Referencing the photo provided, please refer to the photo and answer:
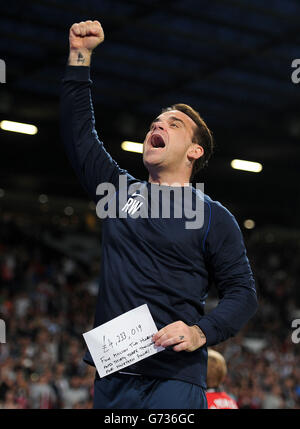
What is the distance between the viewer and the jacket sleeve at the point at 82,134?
2.76m

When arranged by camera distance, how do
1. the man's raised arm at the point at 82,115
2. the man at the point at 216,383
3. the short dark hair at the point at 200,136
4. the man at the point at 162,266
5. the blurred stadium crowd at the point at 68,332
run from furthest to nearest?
the blurred stadium crowd at the point at 68,332 < the man at the point at 216,383 < the short dark hair at the point at 200,136 < the man's raised arm at the point at 82,115 < the man at the point at 162,266

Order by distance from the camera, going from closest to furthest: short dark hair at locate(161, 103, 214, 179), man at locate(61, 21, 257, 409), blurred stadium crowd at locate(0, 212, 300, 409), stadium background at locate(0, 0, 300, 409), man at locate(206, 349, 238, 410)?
man at locate(61, 21, 257, 409) < short dark hair at locate(161, 103, 214, 179) < man at locate(206, 349, 238, 410) < stadium background at locate(0, 0, 300, 409) < blurred stadium crowd at locate(0, 212, 300, 409)

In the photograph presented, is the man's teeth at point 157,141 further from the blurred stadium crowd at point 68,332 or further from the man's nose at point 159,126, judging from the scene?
the blurred stadium crowd at point 68,332

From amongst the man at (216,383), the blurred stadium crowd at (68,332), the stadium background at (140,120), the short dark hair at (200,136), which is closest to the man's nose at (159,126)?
the short dark hair at (200,136)

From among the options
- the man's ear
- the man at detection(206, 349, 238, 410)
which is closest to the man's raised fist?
the man's ear

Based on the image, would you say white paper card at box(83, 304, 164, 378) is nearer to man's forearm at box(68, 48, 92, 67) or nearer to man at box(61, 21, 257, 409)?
man at box(61, 21, 257, 409)

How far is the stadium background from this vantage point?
36.3 feet

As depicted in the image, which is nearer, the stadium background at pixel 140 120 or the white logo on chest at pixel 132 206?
the white logo on chest at pixel 132 206

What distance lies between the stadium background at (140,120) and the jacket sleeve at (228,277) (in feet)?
27.6

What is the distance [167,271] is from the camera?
251cm

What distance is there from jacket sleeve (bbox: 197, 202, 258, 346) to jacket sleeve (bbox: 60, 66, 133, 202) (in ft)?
1.59

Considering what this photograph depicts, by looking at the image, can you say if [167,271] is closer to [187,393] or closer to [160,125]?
[187,393]

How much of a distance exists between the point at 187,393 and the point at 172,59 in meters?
10.8

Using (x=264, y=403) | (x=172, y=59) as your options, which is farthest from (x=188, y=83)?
(x=264, y=403)
